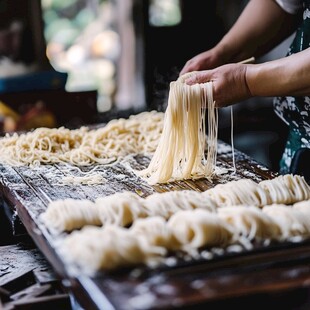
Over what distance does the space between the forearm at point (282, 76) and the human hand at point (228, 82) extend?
0.12 feet

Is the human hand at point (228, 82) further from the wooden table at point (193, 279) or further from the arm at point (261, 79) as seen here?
the wooden table at point (193, 279)

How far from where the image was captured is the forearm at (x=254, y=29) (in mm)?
5078

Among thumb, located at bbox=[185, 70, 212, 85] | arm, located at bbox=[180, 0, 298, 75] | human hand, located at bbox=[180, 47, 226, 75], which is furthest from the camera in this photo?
arm, located at bbox=[180, 0, 298, 75]

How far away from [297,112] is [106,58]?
4616 mm

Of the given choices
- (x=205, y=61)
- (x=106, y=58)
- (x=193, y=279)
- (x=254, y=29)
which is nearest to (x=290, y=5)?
(x=254, y=29)

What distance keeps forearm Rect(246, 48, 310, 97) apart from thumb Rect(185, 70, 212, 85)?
0.87ft

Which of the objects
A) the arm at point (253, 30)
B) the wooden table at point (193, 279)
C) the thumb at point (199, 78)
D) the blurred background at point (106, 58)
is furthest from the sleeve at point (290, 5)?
the wooden table at point (193, 279)

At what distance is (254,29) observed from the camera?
5.13 meters

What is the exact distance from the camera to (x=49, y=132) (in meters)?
4.80

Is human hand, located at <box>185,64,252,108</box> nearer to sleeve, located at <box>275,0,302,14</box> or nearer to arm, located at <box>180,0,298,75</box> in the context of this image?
arm, located at <box>180,0,298,75</box>

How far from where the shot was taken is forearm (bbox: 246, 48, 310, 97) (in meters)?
3.67

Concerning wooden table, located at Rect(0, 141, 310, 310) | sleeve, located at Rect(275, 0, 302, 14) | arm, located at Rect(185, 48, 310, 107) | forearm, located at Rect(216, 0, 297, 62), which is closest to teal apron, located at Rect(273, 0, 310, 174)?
sleeve, located at Rect(275, 0, 302, 14)

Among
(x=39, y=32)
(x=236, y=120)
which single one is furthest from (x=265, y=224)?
(x=39, y=32)

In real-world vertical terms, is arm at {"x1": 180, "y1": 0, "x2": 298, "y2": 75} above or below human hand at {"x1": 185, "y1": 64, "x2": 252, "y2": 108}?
above
